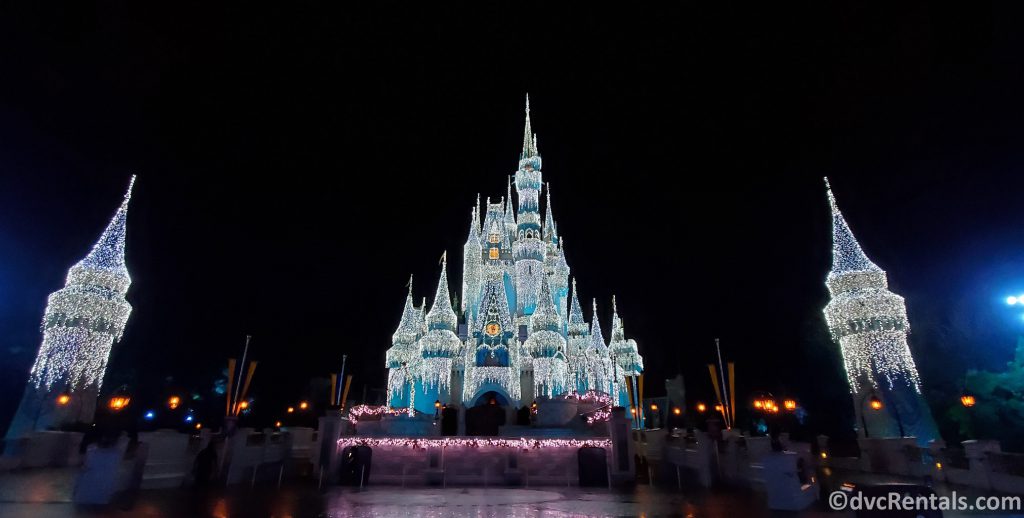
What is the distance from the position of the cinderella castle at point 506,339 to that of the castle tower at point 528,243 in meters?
0.10

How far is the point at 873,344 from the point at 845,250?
517 centimetres

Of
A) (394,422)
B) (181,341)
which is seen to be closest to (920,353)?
(394,422)

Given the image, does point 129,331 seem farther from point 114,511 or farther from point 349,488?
point 114,511

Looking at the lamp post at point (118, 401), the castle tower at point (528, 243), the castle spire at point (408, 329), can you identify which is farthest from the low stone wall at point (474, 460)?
the castle tower at point (528, 243)

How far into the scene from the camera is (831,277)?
2794 centimetres

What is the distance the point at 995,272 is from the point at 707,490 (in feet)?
80.8

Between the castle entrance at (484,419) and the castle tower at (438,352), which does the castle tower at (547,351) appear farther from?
the castle tower at (438,352)

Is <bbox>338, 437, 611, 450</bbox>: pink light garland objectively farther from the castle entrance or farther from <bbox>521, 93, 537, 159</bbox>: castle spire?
<bbox>521, 93, 537, 159</bbox>: castle spire

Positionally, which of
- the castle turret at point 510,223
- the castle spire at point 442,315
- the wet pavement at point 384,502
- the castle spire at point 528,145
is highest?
the castle spire at point 528,145

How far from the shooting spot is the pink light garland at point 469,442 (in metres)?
19.2

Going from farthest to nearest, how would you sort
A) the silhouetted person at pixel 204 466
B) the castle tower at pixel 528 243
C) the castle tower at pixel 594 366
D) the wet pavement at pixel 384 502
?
the castle tower at pixel 528 243 < the castle tower at pixel 594 366 < the silhouetted person at pixel 204 466 < the wet pavement at pixel 384 502

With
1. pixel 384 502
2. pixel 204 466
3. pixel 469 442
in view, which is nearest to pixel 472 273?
pixel 469 442

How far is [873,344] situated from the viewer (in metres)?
26.5

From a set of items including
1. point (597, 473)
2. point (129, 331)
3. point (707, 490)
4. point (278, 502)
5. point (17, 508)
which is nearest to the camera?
point (17, 508)
